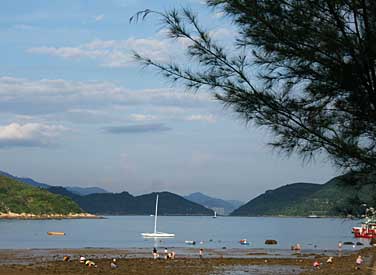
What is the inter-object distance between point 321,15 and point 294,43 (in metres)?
0.41

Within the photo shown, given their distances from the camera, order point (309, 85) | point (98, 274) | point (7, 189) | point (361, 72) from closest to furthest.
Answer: point (361, 72)
point (309, 85)
point (98, 274)
point (7, 189)

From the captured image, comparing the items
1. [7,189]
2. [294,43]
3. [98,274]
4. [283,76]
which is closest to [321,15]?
[294,43]

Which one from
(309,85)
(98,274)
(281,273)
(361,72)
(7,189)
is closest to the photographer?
(361,72)

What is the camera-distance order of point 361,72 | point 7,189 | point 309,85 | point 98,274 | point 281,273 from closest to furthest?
point 361,72, point 309,85, point 98,274, point 281,273, point 7,189

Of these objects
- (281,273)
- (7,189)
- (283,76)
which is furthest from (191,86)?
(7,189)

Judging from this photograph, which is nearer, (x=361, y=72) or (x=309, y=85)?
(x=361, y=72)

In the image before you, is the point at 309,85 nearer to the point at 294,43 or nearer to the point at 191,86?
the point at 294,43

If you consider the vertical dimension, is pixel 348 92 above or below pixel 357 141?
above

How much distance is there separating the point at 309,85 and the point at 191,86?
1359mm

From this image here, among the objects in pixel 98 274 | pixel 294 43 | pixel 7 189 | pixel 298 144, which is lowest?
pixel 98 274

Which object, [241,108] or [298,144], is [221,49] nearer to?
[241,108]

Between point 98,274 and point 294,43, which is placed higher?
point 294,43

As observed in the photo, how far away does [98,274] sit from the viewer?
34281 mm

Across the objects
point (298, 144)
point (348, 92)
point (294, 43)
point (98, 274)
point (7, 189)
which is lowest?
point (98, 274)
